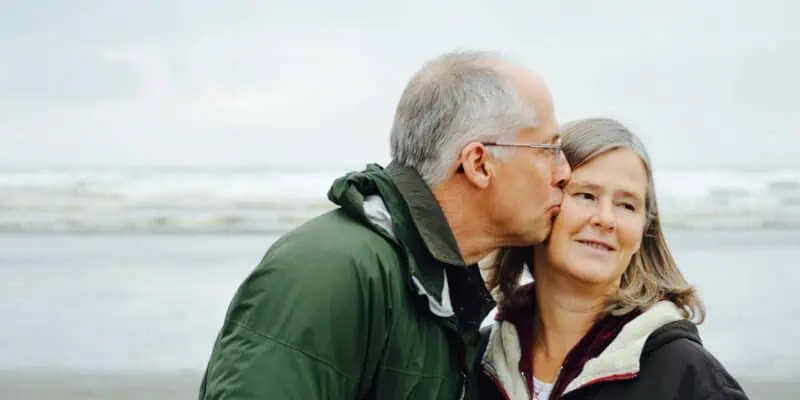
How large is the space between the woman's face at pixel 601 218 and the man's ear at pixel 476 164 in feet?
1.20

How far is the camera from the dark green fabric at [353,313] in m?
2.32

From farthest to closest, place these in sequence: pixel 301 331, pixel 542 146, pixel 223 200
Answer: pixel 223 200 < pixel 542 146 < pixel 301 331

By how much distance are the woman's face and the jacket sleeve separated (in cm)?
77

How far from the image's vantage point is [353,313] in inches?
94.6

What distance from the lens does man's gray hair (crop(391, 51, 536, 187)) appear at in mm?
2697

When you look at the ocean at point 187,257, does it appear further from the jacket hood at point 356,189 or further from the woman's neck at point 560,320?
the jacket hood at point 356,189

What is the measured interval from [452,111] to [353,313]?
0.62 metres

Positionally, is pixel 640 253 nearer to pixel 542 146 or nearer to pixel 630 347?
pixel 630 347

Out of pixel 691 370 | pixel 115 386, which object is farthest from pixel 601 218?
pixel 115 386

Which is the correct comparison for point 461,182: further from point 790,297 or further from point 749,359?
point 790,297

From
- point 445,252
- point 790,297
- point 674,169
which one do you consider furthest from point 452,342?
point 674,169

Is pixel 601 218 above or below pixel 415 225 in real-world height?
below

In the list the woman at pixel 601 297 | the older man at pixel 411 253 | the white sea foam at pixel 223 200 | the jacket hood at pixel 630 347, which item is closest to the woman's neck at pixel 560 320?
the woman at pixel 601 297

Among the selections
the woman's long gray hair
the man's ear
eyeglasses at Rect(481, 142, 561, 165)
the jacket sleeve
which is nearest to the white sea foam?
the woman's long gray hair
